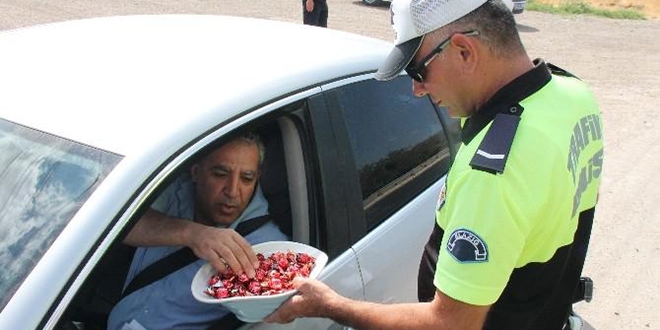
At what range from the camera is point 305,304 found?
177cm

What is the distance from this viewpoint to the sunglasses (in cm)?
155

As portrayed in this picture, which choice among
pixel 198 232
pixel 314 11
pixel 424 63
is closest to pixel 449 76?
pixel 424 63

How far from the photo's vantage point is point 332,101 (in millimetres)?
2174

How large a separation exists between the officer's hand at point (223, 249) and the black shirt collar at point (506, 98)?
739 mm

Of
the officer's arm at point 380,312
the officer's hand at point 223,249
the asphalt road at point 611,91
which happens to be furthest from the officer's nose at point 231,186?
the asphalt road at point 611,91

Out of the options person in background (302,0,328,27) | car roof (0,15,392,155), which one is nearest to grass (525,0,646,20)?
person in background (302,0,328,27)

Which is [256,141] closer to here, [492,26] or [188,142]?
[188,142]

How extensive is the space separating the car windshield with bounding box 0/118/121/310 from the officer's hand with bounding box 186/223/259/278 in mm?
442

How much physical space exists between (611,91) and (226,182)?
8.28 metres

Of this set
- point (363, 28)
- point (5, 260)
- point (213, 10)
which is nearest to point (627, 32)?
point (363, 28)

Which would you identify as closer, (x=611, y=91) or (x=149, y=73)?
(x=149, y=73)

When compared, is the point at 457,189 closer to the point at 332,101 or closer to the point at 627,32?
the point at 332,101

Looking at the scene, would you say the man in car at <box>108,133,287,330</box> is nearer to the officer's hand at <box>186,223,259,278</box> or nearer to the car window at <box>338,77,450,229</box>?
the officer's hand at <box>186,223,259,278</box>

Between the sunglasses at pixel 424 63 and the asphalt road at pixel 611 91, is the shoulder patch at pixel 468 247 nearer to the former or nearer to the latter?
the sunglasses at pixel 424 63
